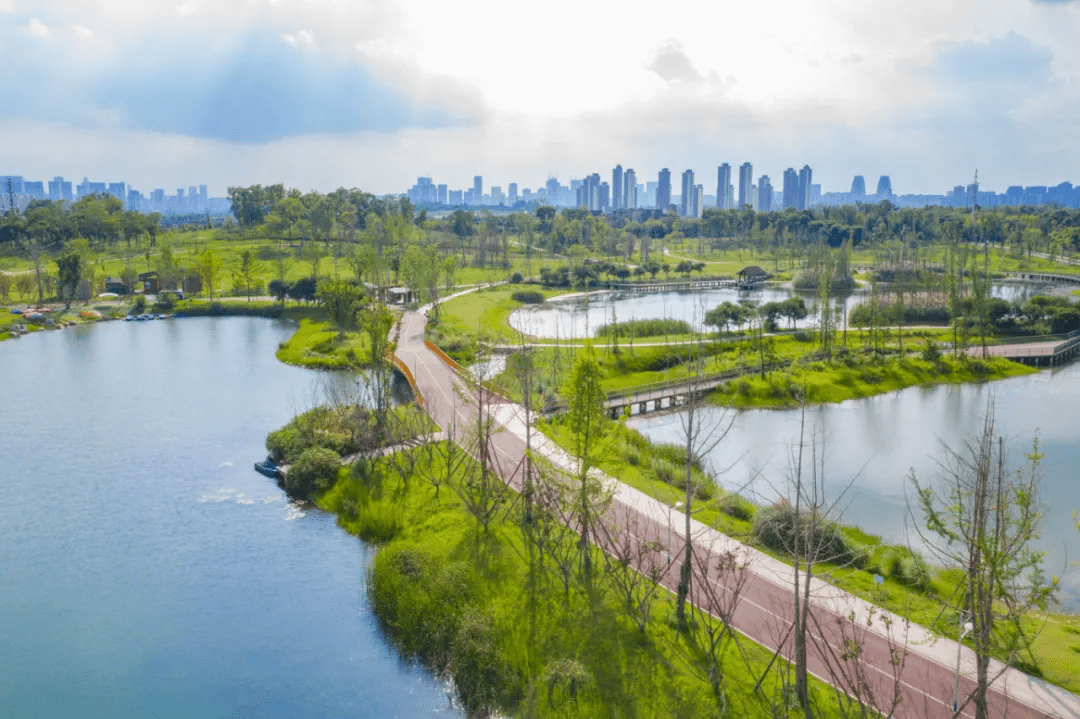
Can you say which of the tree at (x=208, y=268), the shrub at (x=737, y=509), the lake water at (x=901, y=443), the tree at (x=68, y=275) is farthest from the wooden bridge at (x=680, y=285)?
the shrub at (x=737, y=509)

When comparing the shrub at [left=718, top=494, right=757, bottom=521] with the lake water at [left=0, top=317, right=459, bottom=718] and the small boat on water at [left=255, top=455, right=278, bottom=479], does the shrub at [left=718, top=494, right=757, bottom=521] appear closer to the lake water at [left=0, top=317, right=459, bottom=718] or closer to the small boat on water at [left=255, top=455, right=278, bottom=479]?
the lake water at [left=0, top=317, right=459, bottom=718]

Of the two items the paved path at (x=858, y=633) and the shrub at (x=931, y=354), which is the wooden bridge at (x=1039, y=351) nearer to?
the shrub at (x=931, y=354)

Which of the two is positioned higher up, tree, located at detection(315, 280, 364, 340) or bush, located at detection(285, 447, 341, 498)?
tree, located at detection(315, 280, 364, 340)

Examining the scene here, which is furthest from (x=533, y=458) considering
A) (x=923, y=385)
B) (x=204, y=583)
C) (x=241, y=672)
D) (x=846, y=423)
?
(x=923, y=385)

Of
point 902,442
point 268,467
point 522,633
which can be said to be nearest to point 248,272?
point 268,467

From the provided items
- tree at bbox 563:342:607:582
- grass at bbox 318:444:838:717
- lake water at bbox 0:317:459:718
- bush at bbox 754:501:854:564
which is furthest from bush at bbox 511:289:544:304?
tree at bbox 563:342:607:582

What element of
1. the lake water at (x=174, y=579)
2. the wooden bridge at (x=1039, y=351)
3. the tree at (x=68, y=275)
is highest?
the tree at (x=68, y=275)

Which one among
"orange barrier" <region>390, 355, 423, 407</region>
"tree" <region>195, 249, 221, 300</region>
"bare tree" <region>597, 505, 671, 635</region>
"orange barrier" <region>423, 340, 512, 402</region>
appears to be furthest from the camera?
"tree" <region>195, 249, 221, 300</region>
